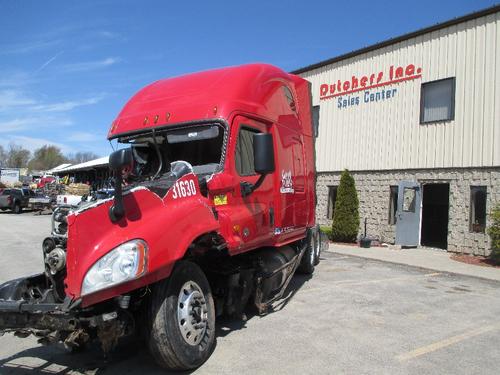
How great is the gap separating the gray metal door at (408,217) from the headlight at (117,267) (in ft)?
41.5

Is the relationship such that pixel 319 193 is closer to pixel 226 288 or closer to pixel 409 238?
pixel 409 238

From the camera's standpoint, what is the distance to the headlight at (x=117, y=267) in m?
3.62

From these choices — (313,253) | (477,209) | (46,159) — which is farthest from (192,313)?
(46,159)

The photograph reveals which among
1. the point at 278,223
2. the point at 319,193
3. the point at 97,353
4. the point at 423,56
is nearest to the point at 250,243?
the point at 278,223

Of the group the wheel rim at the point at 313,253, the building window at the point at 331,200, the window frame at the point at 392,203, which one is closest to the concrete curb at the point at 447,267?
the window frame at the point at 392,203

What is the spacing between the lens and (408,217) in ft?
49.3

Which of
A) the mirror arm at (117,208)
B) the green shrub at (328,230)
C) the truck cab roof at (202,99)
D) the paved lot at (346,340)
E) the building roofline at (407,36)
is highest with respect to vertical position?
the building roofline at (407,36)

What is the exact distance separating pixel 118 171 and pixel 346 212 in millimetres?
13521

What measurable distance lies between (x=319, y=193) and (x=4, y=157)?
4457 inches

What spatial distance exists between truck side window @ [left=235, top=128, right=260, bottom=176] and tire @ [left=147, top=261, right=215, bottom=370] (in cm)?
147

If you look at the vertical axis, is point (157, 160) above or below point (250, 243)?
above

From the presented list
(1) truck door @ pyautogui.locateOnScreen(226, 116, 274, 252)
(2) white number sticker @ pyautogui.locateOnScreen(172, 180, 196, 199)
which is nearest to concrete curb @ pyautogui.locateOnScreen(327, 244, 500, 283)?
(1) truck door @ pyautogui.locateOnScreen(226, 116, 274, 252)

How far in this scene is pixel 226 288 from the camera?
5.38 meters

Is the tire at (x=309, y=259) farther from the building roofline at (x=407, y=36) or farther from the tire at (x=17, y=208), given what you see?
the tire at (x=17, y=208)
